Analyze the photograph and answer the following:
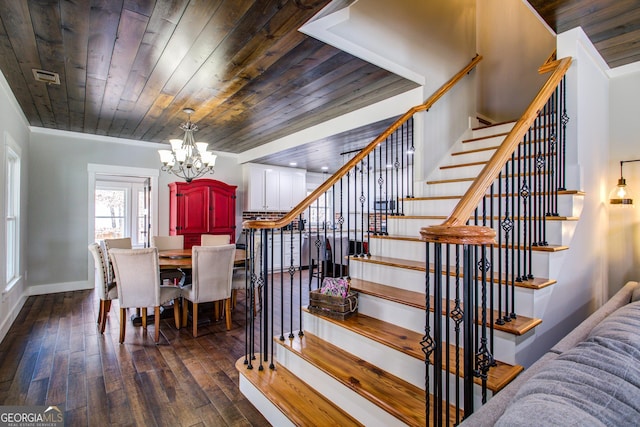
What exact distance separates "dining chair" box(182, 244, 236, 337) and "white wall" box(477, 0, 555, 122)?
3.96m

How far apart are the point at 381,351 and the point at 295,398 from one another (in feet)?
1.88

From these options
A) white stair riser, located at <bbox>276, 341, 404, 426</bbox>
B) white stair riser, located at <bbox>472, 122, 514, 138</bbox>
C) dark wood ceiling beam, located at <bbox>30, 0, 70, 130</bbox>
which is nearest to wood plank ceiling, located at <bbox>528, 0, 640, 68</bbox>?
white stair riser, located at <bbox>472, 122, 514, 138</bbox>

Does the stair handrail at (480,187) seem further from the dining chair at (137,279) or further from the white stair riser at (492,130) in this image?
the dining chair at (137,279)

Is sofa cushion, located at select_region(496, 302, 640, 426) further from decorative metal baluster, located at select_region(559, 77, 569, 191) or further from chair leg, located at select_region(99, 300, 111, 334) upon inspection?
chair leg, located at select_region(99, 300, 111, 334)

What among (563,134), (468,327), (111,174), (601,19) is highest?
(601,19)

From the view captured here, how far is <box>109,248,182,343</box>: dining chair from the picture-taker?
9.95 feet

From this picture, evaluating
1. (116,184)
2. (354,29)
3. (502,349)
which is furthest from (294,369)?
(116,184)

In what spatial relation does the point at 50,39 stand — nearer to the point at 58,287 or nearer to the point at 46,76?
the point at 46,76

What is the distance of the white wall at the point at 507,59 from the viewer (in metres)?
4.51

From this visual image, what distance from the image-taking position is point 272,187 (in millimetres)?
6906

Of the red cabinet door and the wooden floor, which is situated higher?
the red cabinet door

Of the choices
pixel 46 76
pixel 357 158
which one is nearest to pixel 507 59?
pixel 357 158

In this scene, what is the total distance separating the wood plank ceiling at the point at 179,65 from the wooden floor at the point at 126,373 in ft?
8.26

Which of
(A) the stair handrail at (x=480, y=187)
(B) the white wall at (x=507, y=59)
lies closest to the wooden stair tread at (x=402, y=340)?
(A) the stair handrail at (x=480, y=187)
